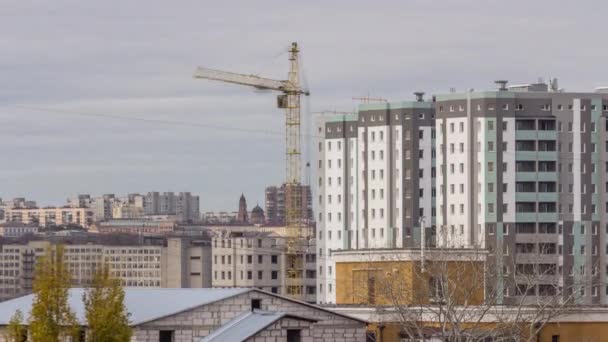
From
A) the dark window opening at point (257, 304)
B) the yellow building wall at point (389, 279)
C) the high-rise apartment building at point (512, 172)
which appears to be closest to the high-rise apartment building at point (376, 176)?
the high-rise apartment building at point (512, 172)

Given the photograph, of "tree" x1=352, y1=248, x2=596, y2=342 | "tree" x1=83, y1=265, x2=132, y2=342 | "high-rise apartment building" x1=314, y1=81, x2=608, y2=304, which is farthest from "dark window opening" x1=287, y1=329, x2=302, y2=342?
"high-rise apartment building" x1=314, y1=81, x2=608, y2=304

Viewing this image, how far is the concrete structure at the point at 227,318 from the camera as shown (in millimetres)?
62281

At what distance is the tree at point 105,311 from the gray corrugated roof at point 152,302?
260 inches

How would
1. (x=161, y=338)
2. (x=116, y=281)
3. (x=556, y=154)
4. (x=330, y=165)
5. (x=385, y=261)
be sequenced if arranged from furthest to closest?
1. (x=330, y=165)
2. (x=556, y=154)
3. (x=385, y=261)
4. (x=161, y=338)
5. (x=116, y=281)

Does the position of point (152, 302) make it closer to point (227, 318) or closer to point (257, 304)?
point (227, 318)

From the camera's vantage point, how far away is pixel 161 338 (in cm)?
6394

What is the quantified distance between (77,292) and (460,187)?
3887 inches

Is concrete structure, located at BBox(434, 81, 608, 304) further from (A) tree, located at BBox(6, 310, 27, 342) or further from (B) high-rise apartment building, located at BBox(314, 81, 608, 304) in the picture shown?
(A) tree, located at BBox(6, 310, 27, 342)

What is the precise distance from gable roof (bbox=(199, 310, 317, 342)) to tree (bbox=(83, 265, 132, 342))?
6952 mm

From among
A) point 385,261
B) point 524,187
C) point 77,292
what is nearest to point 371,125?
point 524,187

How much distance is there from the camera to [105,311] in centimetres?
5384

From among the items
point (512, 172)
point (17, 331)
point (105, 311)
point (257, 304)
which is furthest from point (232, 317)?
point (512, 172)

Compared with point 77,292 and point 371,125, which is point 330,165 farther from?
point 77,292

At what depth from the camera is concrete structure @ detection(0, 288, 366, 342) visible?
62281 mm
